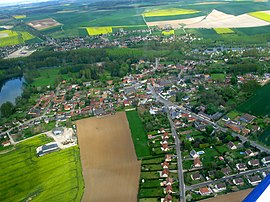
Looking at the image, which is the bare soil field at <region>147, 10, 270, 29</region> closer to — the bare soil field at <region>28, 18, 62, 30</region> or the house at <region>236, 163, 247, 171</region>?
the bare soil field at <region>28, 18, 62, 30</region>

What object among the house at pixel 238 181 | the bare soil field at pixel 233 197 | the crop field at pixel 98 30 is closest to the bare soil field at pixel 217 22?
the crop field at pixel 98 30

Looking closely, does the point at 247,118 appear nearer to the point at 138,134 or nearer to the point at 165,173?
the point at 138,134

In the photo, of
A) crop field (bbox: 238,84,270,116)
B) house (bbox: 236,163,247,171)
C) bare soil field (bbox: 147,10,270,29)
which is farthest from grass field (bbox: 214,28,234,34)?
house (bbox: 236,163,247,171)

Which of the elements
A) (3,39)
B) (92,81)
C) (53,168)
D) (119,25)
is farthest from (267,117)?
(3,39)

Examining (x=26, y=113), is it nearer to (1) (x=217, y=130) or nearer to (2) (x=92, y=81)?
(2) (x=92, y=81)

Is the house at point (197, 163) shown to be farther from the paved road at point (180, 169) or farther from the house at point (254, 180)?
the house at point (254, 180)

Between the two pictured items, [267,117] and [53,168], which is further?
[267,117]
